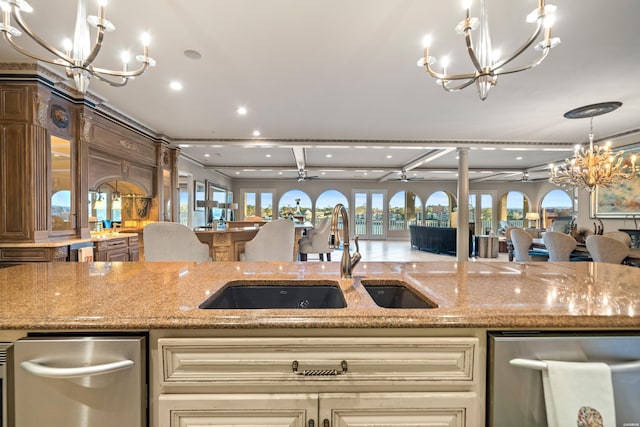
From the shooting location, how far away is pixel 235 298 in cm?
128

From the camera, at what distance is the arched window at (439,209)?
12.0m

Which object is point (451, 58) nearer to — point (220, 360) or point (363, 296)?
point (363, 296)

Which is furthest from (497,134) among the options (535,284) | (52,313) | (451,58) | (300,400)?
(52,313)

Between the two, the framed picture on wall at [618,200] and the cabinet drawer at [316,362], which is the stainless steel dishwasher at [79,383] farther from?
the framed picture on wall at [618,200]

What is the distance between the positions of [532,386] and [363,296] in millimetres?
542

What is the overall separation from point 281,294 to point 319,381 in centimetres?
54

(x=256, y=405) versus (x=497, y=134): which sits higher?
(x=497, y=134)

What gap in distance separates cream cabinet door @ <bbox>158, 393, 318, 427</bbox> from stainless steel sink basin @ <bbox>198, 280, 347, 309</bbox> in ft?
1.54

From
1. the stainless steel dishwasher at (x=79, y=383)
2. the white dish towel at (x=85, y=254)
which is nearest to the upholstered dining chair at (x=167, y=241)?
the white dish towel at (x=85, y=254)

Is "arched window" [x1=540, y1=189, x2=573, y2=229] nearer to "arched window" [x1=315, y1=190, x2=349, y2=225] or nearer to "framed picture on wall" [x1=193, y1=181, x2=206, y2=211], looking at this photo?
"arched window" [x1=315, y1=190, x2=349, y2=225]

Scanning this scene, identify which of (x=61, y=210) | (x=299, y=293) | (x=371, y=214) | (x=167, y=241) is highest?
(x=61, y=210)

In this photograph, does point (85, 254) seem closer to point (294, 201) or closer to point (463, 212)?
point (463, 212)

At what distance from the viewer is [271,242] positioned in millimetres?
3127

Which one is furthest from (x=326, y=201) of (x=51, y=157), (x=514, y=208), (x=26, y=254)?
(x=26, y=254)
